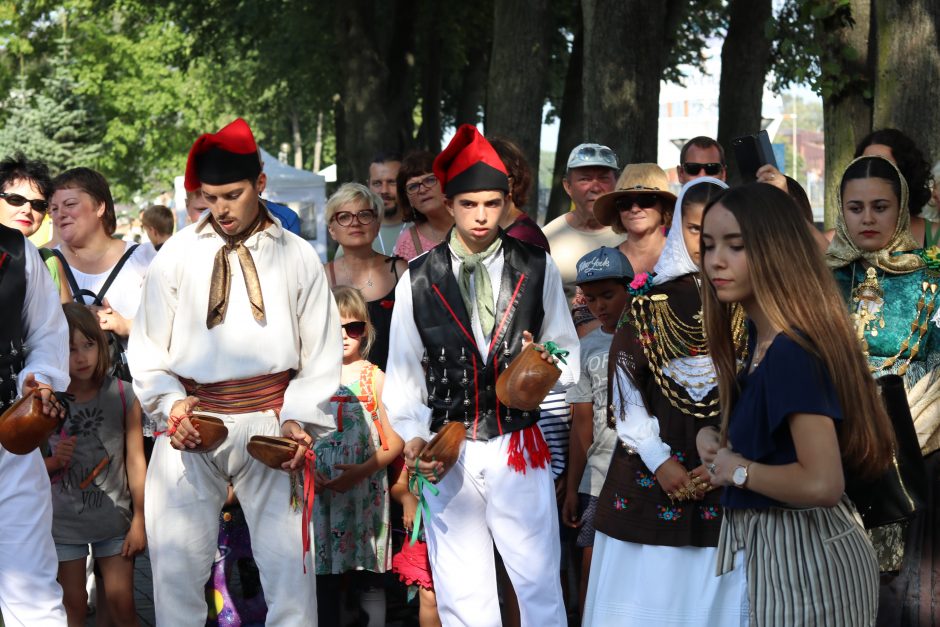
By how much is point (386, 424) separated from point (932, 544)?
2.54m

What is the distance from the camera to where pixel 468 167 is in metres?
5.27

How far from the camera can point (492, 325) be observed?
5227mm

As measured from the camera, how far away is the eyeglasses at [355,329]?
6359 millimetres

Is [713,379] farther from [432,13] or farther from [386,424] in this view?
[432,13]

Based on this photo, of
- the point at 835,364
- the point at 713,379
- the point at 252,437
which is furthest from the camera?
the point at 252,437

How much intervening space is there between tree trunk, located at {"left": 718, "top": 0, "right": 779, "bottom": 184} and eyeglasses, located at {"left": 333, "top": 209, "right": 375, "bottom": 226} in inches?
442

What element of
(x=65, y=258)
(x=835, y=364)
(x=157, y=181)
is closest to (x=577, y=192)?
(x=65, y=258)

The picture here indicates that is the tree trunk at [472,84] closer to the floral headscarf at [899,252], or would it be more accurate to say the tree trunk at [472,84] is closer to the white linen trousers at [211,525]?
the floral headscarf at [899,252]

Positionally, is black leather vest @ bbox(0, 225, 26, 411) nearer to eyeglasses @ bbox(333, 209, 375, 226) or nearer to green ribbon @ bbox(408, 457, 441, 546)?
green ribbon @ bbox(408, 457, 441, 546)

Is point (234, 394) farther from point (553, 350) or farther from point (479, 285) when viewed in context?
point (553, 350)

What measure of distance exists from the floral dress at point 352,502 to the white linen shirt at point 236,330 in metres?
1.16

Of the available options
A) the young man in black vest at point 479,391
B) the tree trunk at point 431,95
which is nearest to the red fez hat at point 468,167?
the young man in black vest at point 479,391

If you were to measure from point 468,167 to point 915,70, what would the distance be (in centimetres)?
419

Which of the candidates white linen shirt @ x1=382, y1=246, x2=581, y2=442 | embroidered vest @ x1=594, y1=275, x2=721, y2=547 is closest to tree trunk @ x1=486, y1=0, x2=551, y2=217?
white linen shirt @ x1=382, y1=246, x2=581, y2=442
